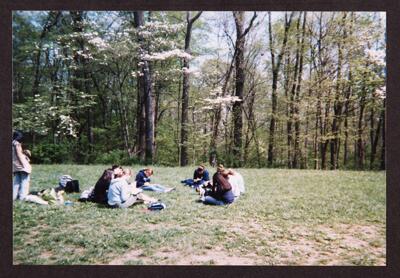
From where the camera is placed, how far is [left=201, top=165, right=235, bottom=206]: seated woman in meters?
5.71

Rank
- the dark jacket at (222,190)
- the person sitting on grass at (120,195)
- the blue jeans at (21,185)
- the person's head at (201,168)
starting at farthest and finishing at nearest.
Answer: the person's head at (201,168) → the dark jacket at (222,190) → the person sitting on grass at (120,195) → the blue jeans at (21,185)

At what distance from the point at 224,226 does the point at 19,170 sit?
131 inches

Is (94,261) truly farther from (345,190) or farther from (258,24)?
(258,24)

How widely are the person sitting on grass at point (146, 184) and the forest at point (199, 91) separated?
0.67ft

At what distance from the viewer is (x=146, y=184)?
5.89 metres

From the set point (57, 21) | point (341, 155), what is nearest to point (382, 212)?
point (341, 155)

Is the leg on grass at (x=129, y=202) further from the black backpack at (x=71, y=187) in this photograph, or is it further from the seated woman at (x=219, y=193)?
the seated woman at (x=219, y=193)

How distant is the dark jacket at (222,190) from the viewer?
5723 millimetres

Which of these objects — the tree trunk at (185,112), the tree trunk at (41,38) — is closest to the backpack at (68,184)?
the tree trunk at (41,38)

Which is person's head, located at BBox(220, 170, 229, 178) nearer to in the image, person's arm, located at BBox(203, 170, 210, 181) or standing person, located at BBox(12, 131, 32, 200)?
person's arm, located at BBox(203, 170, 210, 181)

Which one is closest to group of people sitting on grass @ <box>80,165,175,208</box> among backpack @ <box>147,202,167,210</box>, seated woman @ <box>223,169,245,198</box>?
backpack @ <box>147,202,167,210</box>

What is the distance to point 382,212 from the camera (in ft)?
17.9

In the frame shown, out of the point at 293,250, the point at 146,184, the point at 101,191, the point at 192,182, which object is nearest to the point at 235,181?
the point at 192,182

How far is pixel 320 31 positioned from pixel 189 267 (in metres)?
4.23
